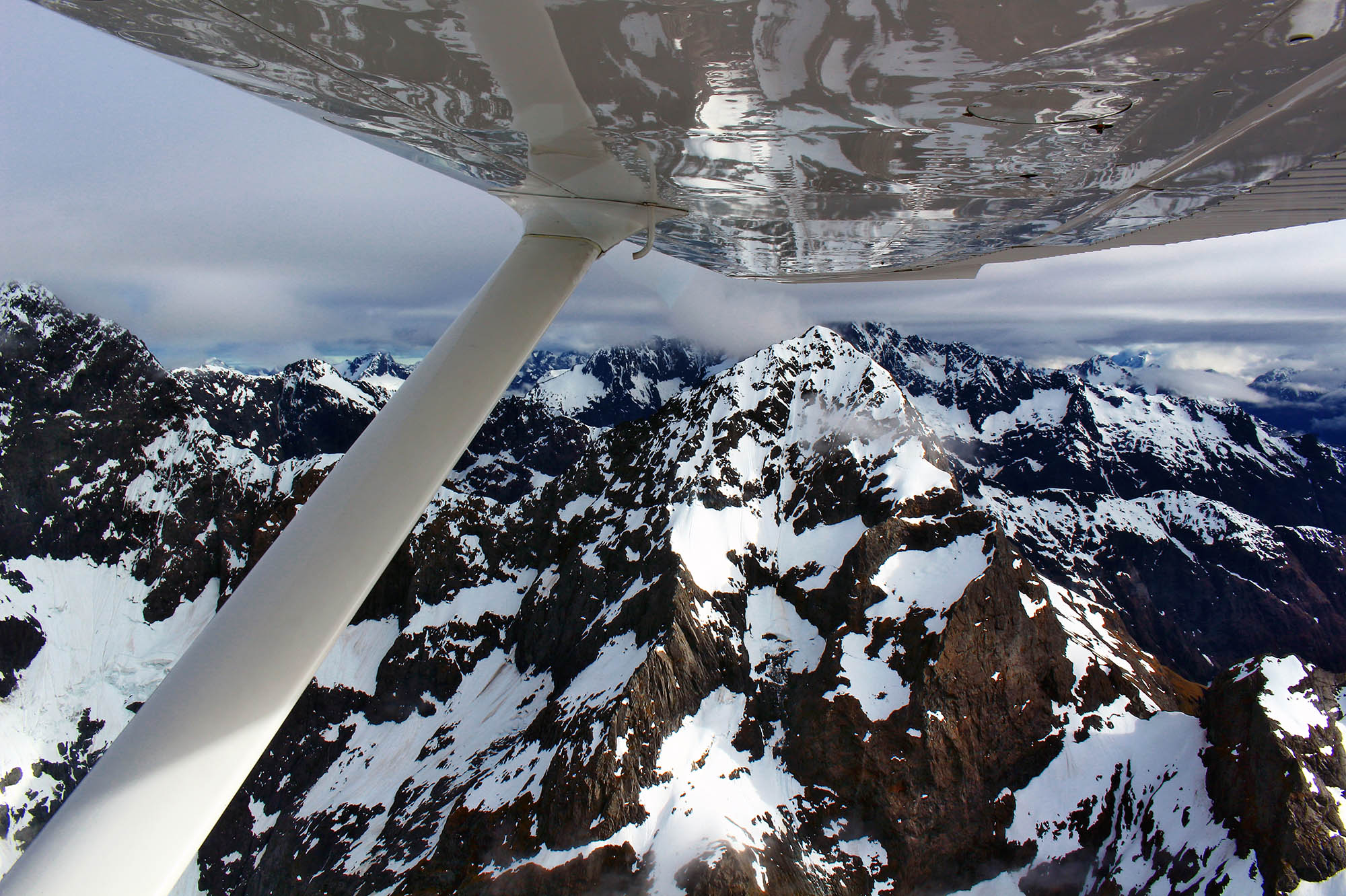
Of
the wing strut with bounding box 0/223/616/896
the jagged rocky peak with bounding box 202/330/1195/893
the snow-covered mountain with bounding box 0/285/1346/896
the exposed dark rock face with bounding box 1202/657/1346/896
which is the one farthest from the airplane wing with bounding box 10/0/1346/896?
the jagged rocky peak with bounding box 202/330/1195/893

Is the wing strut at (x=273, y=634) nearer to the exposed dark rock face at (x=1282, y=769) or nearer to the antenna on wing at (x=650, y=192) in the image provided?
the antenna on wing at (x=650, y=192)

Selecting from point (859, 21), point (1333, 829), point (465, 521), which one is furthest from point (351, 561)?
point (465, 521)

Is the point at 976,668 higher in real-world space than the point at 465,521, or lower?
lower

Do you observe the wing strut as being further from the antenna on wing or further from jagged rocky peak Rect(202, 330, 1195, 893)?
jagged rocky peak Rect(202, 330, 1195, 893)

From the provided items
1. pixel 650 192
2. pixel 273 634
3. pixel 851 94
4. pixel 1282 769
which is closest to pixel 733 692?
pixel 1282 769

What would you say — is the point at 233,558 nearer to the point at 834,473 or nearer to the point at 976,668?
the point at 834,473

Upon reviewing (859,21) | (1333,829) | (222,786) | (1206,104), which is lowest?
(1333,829)
